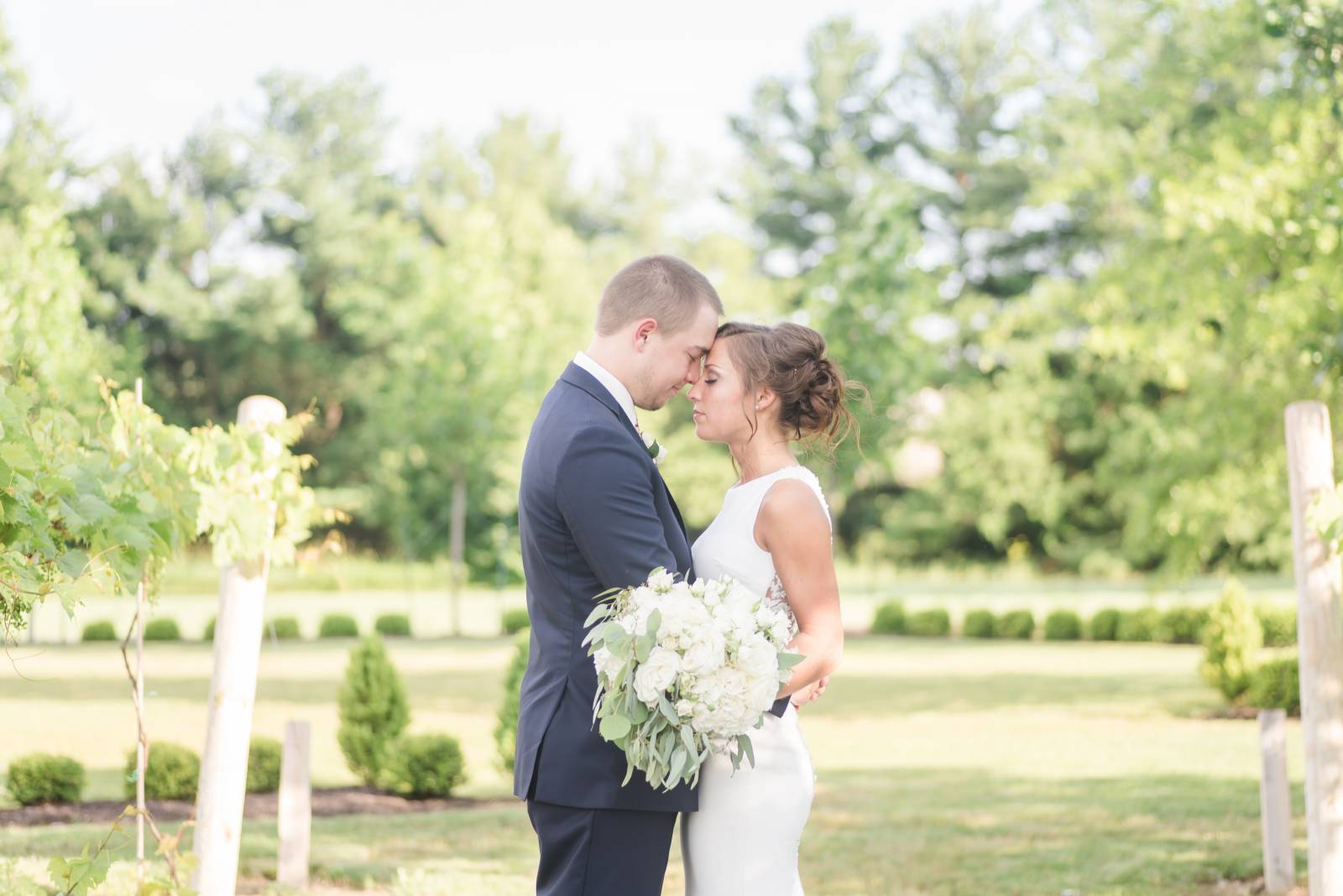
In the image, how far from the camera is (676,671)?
301 centimetres

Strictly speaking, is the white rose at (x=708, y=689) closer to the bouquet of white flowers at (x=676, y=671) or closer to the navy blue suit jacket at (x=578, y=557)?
the bouquet of white flowers at (x=676, y=671)

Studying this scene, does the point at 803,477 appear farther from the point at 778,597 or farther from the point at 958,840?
the point at 958,840

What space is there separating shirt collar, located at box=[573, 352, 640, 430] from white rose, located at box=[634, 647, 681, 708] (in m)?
0.68

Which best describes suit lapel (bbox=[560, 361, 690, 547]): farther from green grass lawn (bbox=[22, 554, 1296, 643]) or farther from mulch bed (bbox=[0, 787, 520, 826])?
green grass lawn (bbox=[22, 554, 1296, 643])

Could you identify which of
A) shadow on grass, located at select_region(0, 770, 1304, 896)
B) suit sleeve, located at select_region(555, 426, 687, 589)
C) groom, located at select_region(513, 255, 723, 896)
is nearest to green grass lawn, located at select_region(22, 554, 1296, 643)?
shadow on grass, located at select_region(0, 770, 1304, 896)

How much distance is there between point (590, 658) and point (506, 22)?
4678 cm

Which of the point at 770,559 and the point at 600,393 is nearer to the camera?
the point at 600,393

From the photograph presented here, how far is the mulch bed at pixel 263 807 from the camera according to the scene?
937 cm

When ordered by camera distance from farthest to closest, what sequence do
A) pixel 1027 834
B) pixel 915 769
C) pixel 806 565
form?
pixel 915 769
pixel 1027 834
pixel 806 565

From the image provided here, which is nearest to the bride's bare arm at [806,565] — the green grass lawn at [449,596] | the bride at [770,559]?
the bride at [770,559]

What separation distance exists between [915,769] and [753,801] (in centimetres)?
916

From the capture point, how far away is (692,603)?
305cm

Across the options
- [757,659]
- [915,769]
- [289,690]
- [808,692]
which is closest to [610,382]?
[757,659]

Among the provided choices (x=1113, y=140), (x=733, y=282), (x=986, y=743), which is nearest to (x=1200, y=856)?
(x=986, y=743)
